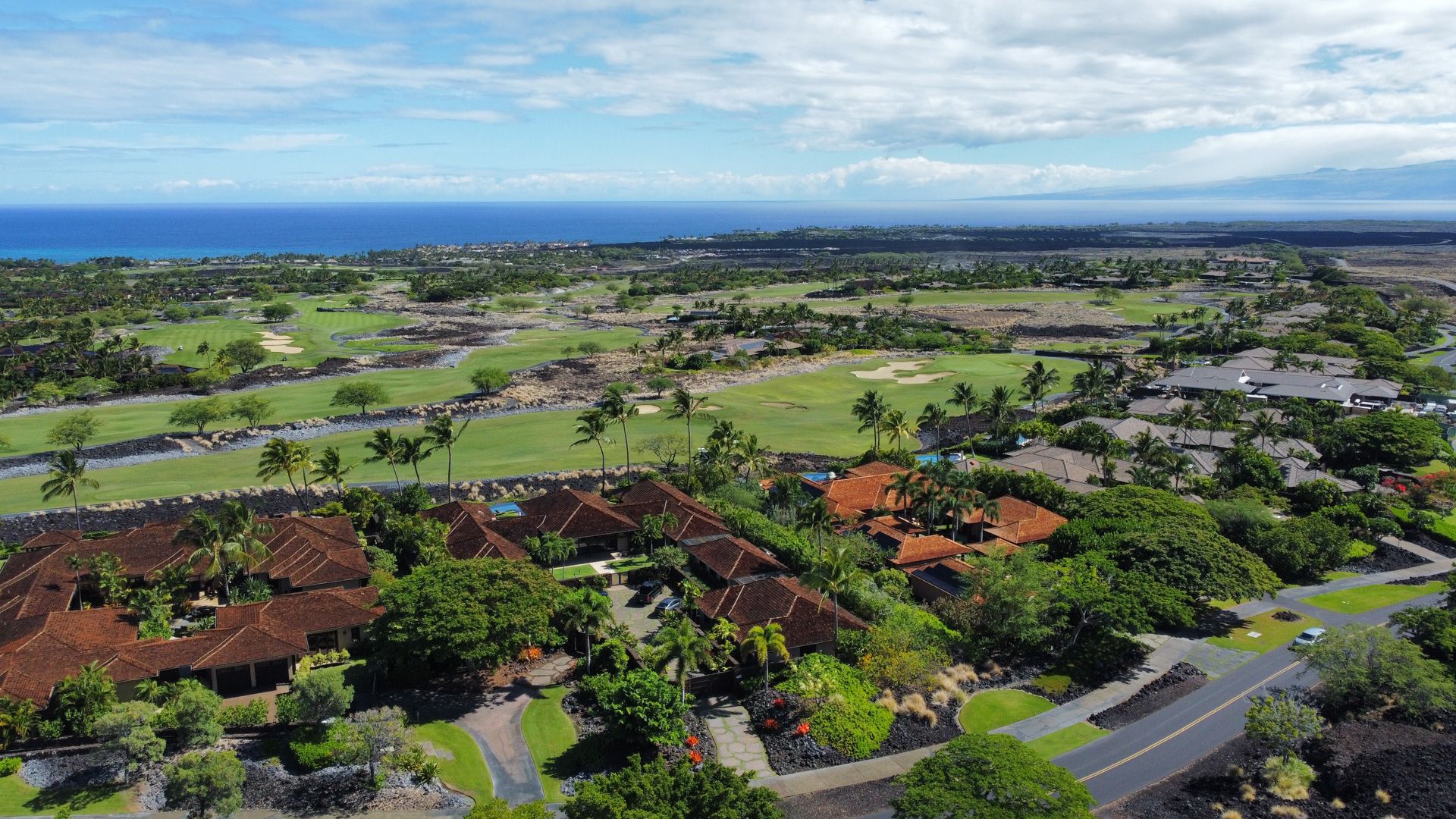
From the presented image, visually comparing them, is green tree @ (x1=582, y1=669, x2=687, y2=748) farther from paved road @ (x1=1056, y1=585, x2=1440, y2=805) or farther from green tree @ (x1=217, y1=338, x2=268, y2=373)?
Answer: green tree @ (x1=217, y1=338, x2=268, y2=373)

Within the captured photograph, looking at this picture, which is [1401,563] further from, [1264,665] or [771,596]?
[771,596]

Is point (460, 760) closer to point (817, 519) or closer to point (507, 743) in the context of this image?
point (507, 743)

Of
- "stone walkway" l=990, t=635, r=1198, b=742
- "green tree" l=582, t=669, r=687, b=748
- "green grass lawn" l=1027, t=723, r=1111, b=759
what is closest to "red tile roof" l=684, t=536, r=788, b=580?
"green tree" l=582, t=669, r=687, b=748

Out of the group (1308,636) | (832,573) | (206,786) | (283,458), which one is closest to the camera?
(206,786)

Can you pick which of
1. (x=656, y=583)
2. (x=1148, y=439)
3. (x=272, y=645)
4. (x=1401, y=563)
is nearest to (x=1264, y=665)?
(x=1401, y=563)

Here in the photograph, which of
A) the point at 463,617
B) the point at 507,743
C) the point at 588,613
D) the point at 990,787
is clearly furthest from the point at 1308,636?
the point at 463,617
